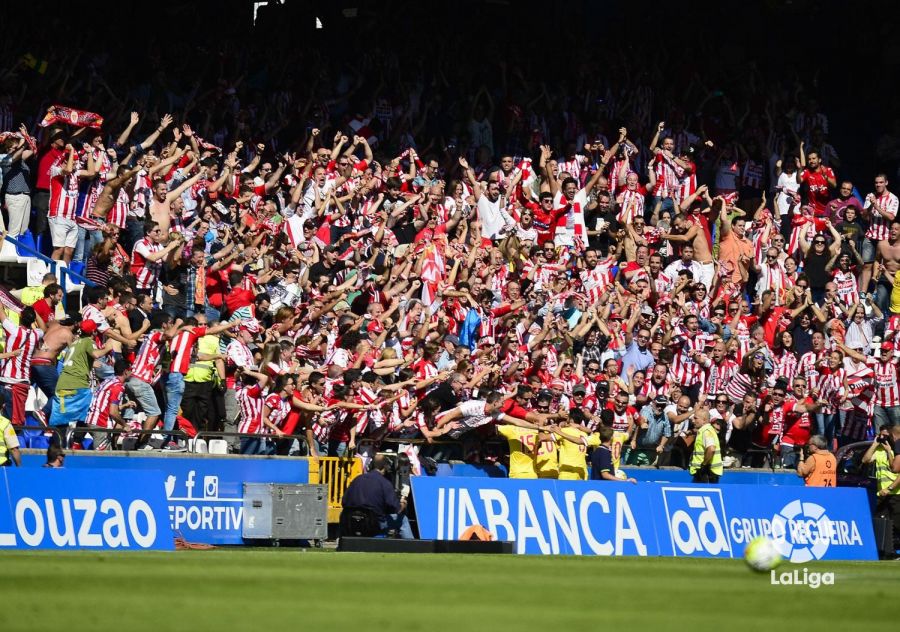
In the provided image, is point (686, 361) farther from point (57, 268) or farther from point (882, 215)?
→ point (57, 268)

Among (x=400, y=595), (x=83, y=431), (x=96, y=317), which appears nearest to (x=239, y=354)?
(x=96, y=317)

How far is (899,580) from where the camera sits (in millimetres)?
16000

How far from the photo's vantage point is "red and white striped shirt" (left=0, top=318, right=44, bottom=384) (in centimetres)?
1998

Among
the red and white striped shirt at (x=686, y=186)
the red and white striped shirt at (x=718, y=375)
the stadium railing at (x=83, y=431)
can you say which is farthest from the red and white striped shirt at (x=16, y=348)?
the red and white striped shirt at (x=686, y=186)

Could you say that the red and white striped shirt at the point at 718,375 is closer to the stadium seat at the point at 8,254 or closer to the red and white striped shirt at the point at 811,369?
the red and white striped shirt at the point at 811,369

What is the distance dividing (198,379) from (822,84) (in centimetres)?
2328

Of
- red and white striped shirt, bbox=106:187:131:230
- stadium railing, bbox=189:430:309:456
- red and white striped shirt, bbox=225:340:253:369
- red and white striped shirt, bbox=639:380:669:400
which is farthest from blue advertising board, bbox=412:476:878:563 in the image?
red and white striped shirt, bbox=106:187:131:230

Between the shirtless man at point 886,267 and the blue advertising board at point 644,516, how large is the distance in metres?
8.93

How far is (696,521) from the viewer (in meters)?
21.2

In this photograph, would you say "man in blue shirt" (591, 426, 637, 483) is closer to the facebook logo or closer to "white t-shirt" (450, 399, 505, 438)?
the facebook logo

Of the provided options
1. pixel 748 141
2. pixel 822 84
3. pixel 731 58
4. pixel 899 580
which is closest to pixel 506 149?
pixel 748 141

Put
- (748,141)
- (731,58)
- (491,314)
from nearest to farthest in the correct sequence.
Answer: (491,314) → (748,141) → (731,58)

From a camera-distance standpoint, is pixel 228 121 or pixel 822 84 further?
pixel 822 84

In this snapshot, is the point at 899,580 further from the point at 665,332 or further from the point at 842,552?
the point at 665,332
